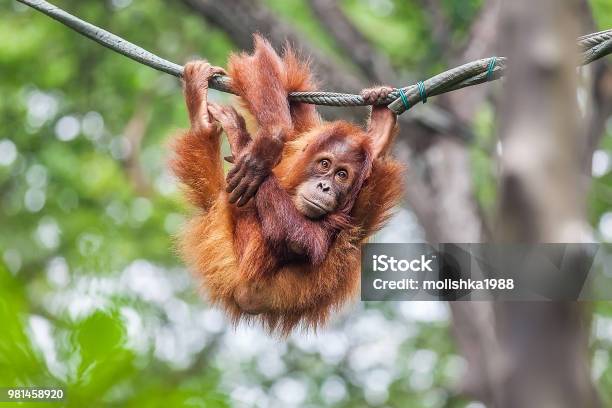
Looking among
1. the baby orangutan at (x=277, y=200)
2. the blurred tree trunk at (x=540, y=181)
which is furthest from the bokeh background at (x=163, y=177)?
the blurred tree trunk at (x=540, y=181)

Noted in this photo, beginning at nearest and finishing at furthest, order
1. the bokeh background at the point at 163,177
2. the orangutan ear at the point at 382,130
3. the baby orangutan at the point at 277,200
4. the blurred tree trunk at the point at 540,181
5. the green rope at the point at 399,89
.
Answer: the blurred tree trunk at the point at 540,181 < the green rope at the point at 399,89 < the baby orangutan at the point at 277,200 < the orangutan ear at the point at 382,130 < the bokeh background at the point at 163,177

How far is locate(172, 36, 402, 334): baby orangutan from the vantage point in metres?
5.24

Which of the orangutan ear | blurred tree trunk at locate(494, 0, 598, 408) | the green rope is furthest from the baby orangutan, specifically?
A: blurred tree trunk at locate(494, 0, 598, 408)

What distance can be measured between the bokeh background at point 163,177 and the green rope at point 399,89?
5.78m

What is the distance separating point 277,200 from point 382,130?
0.85 metres

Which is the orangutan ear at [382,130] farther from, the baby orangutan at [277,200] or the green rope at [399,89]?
the green rope at [399,89]

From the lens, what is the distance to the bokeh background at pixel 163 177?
12445 mm

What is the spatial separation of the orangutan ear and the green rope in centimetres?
15

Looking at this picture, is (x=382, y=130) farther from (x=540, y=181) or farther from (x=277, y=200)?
(x=540, y=181)

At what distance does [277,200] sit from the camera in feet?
17.0

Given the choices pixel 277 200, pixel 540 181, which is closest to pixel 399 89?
pixel 277 200

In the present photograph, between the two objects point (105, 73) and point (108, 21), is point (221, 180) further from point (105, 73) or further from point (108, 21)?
point (105, 73)

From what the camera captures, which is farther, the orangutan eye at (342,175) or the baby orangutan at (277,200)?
the orangutan eye at (342,175)

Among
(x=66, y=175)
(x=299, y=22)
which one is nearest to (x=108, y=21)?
(x=66, y=175)
